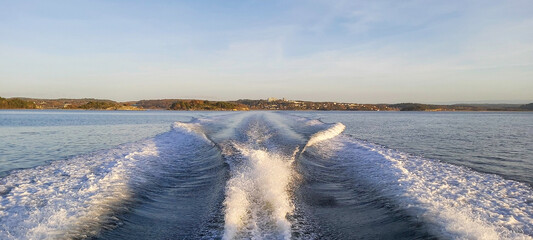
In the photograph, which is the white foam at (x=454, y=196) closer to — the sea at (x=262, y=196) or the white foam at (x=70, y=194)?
the sea at (x=262, y=196)

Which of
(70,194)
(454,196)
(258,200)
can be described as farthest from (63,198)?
Result: (454,196)

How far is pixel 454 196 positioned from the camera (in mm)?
7199

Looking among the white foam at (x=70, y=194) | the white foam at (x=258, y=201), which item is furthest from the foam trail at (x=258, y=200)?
the white foam at (x=70, y=194)

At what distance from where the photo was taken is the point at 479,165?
1128cm

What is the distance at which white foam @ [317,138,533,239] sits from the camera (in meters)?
5.33

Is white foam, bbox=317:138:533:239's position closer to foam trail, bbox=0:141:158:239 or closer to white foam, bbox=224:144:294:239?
white foam, bbox=224:144:294:239

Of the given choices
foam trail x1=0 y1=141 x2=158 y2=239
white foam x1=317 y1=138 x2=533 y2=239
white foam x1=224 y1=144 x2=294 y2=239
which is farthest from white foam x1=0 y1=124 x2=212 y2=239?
white foam x1=317 y1=138 x2=533 y2=239

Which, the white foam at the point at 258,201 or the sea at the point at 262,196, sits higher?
the white foam at the point at 258,201

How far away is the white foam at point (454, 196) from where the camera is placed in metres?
5.33

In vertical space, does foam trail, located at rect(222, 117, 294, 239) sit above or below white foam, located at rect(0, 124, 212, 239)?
above

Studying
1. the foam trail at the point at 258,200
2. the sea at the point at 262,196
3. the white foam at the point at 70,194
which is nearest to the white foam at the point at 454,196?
the sea at the point at 262,196

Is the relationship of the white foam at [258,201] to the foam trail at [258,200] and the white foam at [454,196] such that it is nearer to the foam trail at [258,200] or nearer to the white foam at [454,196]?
the foam trail at [258,200]

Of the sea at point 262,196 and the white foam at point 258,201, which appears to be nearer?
the white foam at point 258,201

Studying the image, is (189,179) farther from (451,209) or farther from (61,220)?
(451,209)
